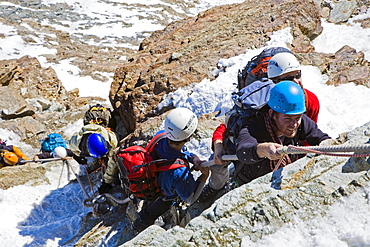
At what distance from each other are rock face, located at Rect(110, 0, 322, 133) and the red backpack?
4338 millimetres

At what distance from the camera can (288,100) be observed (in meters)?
3.43

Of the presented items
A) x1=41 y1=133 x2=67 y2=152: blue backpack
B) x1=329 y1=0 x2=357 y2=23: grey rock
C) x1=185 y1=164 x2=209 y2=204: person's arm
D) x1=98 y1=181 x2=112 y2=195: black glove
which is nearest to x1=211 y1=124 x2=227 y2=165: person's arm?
x1=185 y1=164 x2=209 y2=204: person's arm

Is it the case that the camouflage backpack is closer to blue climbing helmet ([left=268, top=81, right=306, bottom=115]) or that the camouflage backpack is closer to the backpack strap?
the backpack strap

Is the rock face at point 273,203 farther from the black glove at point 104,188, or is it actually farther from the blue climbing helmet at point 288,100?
the black glove at point 104,188

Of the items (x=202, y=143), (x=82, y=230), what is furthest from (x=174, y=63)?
(x=82, y=230)

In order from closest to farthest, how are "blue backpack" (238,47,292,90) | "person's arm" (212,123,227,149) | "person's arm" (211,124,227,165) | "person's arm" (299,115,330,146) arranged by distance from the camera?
1. "person's arm" (299,115,330,146)
2. "person's arm" (211,124,227,165)
3. "person's arm" (212,123,227,149)
4. "blue backpack" (238,47,292,90)

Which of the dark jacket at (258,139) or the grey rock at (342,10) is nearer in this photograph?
the dark jacket at (258,139)

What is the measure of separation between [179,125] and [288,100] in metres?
1.87

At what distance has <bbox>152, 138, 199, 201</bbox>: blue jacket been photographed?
4898mm

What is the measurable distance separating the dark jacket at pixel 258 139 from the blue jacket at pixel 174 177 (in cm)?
96

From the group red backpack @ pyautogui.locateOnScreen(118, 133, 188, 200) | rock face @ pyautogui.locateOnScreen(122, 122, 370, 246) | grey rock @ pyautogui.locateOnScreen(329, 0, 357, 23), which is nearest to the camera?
rock face @ pyautogui.locateOnScreen(122, 122, 370, 246)

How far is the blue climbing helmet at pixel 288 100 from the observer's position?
3434 mm

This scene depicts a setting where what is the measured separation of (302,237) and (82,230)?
245 inches

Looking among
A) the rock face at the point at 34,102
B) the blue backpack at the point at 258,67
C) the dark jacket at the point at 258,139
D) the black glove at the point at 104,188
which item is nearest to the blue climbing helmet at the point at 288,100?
the dark jacket at the point at 258,139
